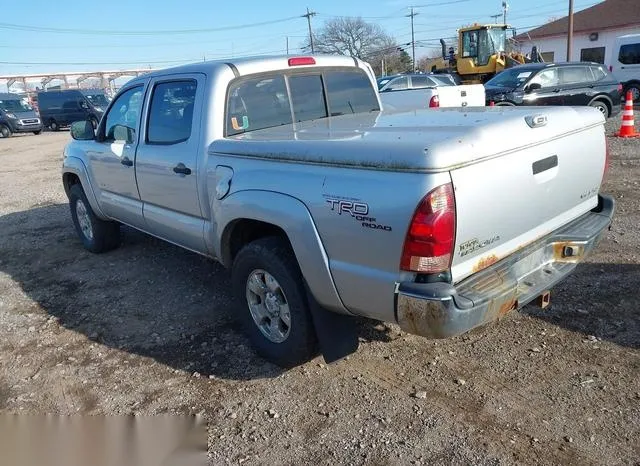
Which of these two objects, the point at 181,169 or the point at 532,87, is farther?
the point at 532,87

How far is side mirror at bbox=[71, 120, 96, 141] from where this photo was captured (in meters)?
5.84

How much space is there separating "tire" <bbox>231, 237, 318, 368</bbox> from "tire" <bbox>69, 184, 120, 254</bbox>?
311 centimetres

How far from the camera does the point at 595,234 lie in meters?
3.52

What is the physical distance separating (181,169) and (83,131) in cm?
235

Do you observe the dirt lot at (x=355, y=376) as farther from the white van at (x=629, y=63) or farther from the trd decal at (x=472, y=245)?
the white van at (x=629, y=63)

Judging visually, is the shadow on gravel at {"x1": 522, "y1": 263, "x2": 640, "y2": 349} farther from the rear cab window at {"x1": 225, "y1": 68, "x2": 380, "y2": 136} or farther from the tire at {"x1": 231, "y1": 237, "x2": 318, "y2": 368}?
the rear cab window at {"x1": 225, "y1": 68, "x2": 380, "y2": 136}

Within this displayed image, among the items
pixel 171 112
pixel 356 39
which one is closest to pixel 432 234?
pixel 171 112

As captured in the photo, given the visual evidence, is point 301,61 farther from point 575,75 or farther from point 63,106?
point 63,106

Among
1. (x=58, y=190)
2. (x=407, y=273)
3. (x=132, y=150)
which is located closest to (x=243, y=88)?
(x=132, y=150)

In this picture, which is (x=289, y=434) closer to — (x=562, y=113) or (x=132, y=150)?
(x=562, y=113)

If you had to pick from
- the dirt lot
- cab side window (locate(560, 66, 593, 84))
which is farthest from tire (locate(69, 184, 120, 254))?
cab side window (locate(560, 66, 593, 84))

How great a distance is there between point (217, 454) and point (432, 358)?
155 centimetres

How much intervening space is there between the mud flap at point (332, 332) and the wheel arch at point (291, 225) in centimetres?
9

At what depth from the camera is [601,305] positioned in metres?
4.22
